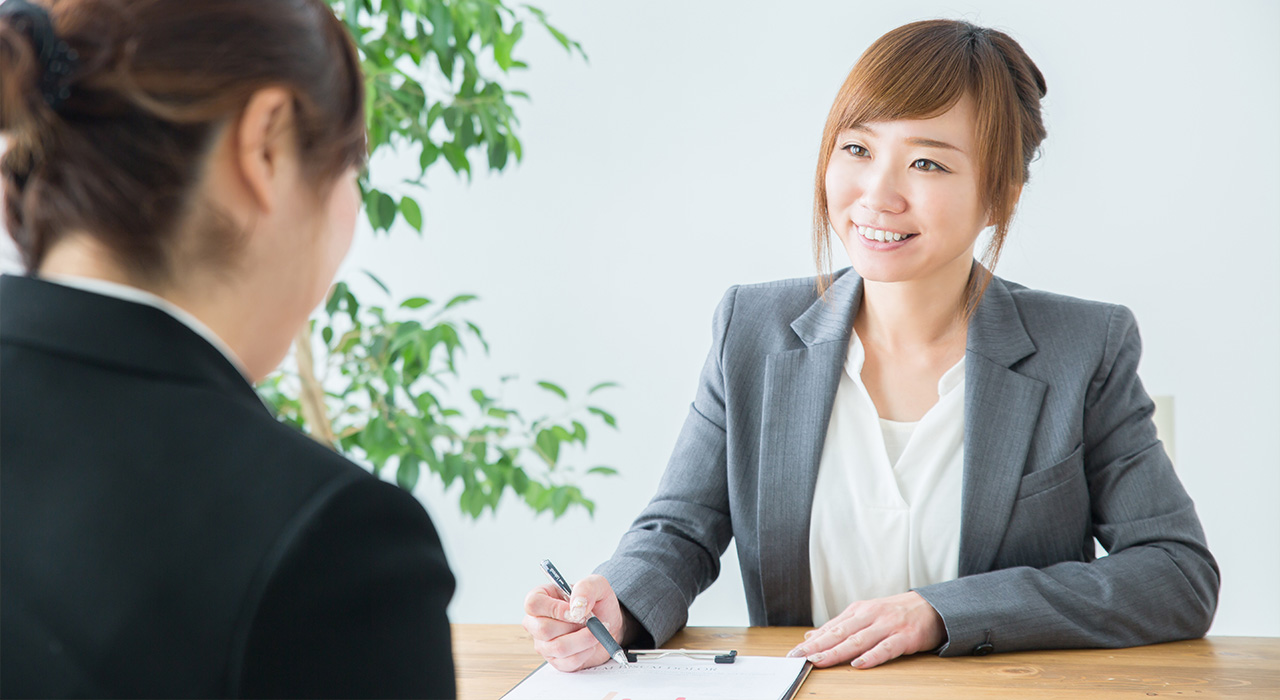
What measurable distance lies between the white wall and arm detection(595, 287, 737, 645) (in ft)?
3.98

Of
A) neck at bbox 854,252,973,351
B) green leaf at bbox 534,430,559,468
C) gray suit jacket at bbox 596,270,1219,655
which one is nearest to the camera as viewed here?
Result: gray suit jacket at bbox 596,270,1219,655

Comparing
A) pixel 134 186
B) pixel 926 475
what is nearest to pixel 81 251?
pixel 134 186

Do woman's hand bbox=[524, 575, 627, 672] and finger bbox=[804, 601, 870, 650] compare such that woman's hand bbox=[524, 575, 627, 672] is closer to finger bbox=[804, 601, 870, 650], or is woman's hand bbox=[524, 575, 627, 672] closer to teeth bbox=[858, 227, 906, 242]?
finger bbox=[804, 601, 870, 650]

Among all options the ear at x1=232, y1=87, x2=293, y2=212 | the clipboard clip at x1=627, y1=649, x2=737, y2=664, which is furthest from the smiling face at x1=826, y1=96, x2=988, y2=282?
the ear at x1=232, y1=87, x2=293, y2=212

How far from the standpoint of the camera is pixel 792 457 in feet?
5.21

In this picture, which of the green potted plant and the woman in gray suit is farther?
the green potted plant

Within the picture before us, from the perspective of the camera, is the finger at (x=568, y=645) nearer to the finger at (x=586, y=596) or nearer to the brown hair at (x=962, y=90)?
the finger at (x=586, y=596)

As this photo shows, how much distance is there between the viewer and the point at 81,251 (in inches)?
22.1

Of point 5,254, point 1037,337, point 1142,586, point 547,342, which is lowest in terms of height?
point 547,342

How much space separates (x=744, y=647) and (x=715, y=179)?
1.78 m

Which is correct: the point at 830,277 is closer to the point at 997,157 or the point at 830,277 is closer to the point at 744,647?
the point at 997,157

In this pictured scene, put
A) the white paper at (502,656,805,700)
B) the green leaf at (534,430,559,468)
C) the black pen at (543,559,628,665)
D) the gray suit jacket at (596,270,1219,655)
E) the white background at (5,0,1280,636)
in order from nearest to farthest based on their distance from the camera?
the white paper at (502,656,805,700)
the black pen at (543,559,628,665)
the gray suit jacket at (596,270,1219,655)
the green leaf at (534,430,559,468)
the white background at (5,0,1280,636)

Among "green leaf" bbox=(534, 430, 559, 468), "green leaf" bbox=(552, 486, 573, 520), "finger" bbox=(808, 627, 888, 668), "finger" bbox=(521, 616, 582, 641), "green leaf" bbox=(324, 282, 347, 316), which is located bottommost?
"green leaf" bbox=(552, 486, 573, 520)

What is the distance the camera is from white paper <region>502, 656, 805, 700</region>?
1.10 metres
